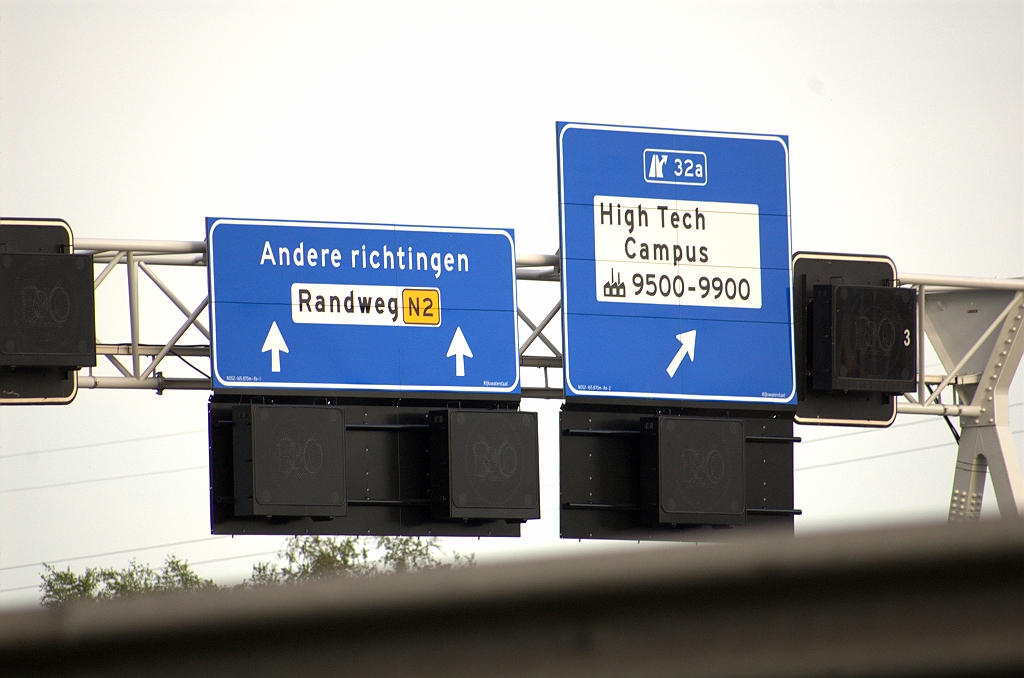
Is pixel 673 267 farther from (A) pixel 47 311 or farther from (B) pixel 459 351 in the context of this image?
(A) pixel 47 311

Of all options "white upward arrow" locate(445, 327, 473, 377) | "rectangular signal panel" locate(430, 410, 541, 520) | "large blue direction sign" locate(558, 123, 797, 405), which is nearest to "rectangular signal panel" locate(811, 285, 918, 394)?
"large blue direction sign" locate(558, 123, 797, 405)

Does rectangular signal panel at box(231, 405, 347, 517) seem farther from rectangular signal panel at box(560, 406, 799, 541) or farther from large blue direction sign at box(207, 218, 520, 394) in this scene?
rectangular signal panel at box(560, 406, 799, 541)

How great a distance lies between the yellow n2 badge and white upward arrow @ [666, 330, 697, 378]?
6.71 ft

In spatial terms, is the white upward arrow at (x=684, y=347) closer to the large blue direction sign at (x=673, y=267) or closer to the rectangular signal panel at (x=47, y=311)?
the large blue direction sign at (x=673, y=267)

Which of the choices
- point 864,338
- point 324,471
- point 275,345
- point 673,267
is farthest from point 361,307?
point 864,338

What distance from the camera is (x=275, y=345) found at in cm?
1269

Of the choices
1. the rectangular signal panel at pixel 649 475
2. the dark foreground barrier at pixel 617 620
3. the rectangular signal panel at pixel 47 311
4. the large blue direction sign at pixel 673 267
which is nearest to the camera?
the dark foreground barrier at pixel 617 620

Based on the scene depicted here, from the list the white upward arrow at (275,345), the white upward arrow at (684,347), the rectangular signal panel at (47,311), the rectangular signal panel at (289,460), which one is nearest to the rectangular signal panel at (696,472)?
the white upward arrow at (684,347)

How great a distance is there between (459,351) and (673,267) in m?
2.00

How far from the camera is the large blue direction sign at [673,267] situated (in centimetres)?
1323

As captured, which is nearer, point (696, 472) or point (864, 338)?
point (696, 472)

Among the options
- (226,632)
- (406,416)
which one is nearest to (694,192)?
(406,416)

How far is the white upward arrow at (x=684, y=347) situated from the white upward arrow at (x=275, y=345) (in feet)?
10.8

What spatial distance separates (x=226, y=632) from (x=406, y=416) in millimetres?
11242
